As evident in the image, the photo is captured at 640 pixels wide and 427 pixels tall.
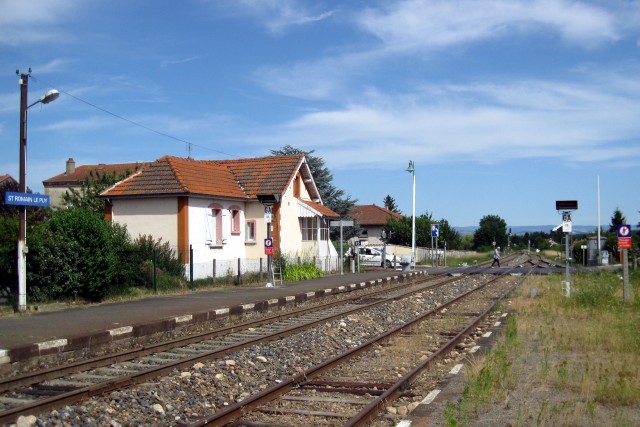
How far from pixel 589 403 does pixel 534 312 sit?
32.4ft

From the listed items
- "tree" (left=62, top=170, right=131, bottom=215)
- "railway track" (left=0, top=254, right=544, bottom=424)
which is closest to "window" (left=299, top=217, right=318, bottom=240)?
"tree" (left=62, top=170, right=131, bottom=215)

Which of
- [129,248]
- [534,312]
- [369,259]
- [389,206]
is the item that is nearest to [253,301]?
[129,248]

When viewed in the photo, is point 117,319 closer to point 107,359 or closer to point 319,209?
point 107,359

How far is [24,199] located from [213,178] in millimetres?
15325

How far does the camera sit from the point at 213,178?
100 feet

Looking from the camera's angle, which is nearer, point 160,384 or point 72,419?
point 72,419

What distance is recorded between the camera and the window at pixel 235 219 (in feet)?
100

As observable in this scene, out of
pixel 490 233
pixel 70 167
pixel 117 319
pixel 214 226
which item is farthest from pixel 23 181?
pixel 490 233

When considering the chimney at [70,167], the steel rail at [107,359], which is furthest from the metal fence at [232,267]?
the chimney at [70,167]

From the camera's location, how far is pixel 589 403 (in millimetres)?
6996

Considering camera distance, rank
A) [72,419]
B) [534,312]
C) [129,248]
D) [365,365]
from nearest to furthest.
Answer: [72,419] → [365,365] → [534,312] → [129,248]

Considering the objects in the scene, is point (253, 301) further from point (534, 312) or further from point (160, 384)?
point (160, 384)

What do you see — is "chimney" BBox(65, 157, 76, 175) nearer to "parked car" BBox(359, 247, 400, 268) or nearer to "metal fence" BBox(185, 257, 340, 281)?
"parked car" BBox(359, 247, 400, 268)

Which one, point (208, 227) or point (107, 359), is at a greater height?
point (208, 227)
